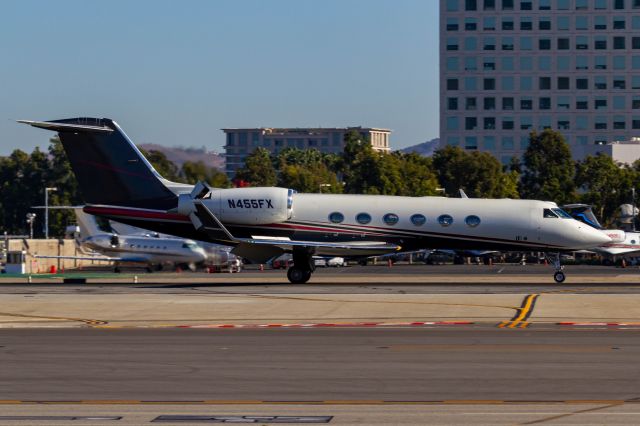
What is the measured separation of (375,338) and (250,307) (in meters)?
9.73

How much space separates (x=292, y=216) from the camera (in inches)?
1853

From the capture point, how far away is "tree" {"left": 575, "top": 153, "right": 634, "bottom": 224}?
380 ft

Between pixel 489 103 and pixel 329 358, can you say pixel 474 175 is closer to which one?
pixel 489 103

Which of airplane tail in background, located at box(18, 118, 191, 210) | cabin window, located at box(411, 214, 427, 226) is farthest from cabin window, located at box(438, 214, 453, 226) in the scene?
airplane tail in background, located at box(18, 118, 191, 210)

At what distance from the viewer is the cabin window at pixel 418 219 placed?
4688 centimetres

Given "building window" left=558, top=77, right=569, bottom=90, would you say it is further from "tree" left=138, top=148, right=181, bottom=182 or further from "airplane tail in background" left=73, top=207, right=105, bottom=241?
"tree" left=138, top=148, right=181, bottom=182

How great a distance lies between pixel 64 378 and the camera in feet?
61.8

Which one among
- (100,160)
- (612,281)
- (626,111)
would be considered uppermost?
(626,111)

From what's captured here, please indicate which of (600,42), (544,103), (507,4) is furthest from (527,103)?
(507,4)

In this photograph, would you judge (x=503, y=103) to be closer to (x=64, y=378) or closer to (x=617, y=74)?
(x=617, y=74)

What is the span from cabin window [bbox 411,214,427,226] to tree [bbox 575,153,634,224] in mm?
71915

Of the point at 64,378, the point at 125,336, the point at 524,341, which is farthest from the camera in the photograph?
the point at 125,336

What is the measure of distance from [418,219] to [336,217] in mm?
3415

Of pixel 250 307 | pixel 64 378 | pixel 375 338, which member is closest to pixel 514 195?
pixel 250 307
